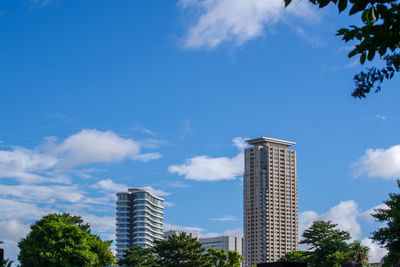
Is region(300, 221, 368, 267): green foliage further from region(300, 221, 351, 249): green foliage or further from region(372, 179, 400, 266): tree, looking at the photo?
region(372, 179, 400, 266): tree

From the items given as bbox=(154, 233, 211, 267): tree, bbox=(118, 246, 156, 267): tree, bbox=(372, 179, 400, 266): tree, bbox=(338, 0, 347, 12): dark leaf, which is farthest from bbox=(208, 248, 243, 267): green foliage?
bbox=(338, 0, 347, 12): dark leaf

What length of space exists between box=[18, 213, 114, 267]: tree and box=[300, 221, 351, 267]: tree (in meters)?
29.9

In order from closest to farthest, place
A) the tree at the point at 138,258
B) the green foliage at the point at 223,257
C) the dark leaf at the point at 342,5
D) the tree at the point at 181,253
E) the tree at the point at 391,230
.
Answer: the dark leaf at the point at 342,5
the tree at the point at 391,230
the tree at the point at 181,253
the tree at the point at 138,258
the green foliage at the point at 223,257

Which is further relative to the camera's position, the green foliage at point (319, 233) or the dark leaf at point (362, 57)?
the green foliage at point (319, 233)

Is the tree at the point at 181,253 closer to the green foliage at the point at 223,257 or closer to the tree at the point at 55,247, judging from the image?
the tree at the point at 55,247

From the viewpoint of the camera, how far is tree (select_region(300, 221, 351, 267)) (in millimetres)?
69562

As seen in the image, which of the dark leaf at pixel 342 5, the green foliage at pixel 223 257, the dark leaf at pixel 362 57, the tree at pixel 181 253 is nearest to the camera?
the dark leaf at pixel 342 5

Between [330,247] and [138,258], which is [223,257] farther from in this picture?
[330,247]

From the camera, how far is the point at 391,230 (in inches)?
1636

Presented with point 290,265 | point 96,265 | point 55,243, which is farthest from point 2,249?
point 290,265

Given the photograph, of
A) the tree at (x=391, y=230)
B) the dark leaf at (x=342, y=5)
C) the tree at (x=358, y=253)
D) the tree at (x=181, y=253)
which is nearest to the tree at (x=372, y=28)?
the dark leaf at (x=342, y=5)

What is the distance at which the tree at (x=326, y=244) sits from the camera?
69.6 m

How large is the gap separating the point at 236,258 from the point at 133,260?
19161mm

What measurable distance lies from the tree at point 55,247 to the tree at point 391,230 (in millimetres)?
36097
